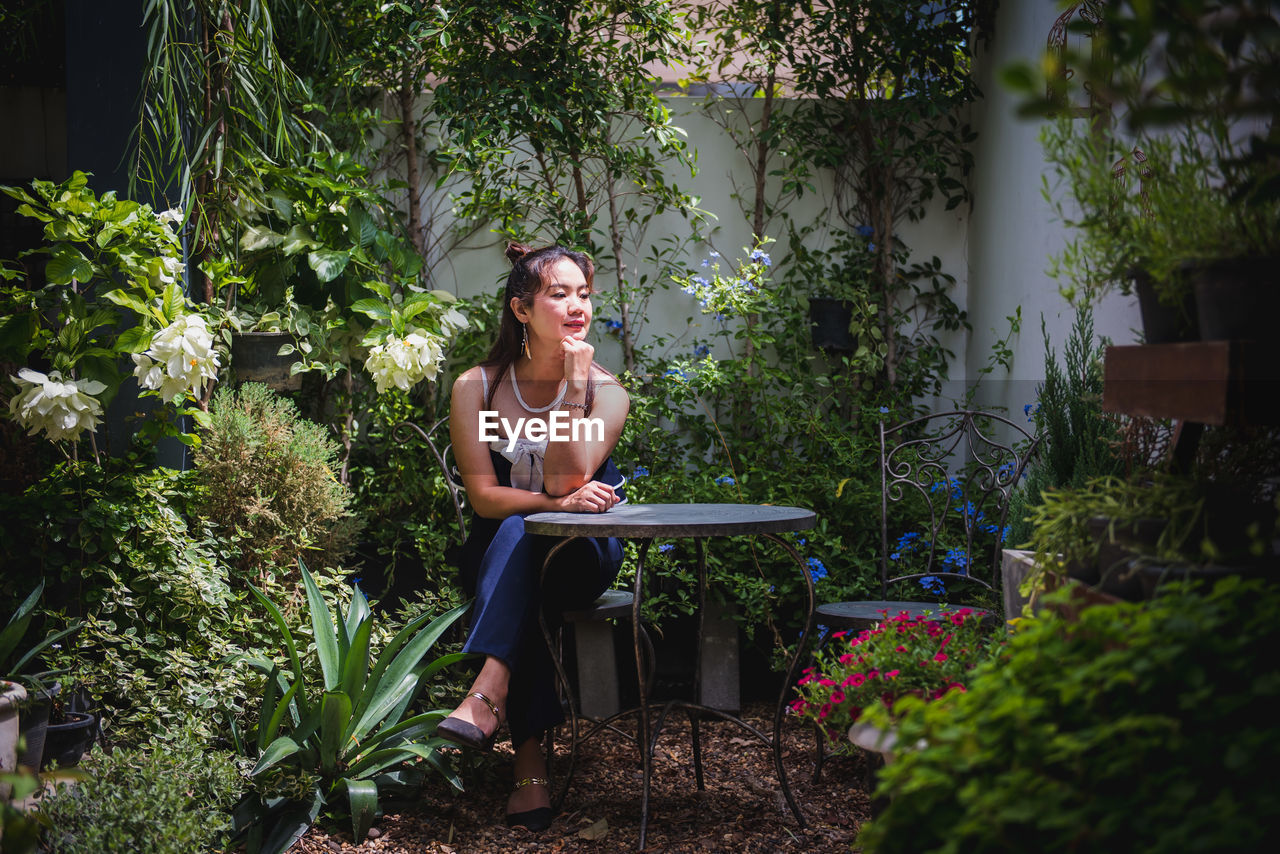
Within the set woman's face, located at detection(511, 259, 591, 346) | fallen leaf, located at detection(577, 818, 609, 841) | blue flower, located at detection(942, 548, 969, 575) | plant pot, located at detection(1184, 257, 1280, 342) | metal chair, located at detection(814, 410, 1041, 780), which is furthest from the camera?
blue flower, located at detection(942, 548, 969, 575)

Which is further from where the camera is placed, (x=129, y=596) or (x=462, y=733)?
(x=129, y=596)

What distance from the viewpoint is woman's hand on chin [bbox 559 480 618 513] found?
95.7 inches

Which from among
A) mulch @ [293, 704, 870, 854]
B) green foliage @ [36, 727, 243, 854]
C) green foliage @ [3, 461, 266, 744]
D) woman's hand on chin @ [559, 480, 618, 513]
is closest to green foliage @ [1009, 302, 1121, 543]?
mulch @ [293, 704, 870, 854]

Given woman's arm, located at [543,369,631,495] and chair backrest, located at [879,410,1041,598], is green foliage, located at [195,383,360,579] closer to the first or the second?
woman's arm, located at [543,369,631,495]

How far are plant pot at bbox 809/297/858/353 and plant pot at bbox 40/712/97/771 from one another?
2.98m

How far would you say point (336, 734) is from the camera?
7.59ft

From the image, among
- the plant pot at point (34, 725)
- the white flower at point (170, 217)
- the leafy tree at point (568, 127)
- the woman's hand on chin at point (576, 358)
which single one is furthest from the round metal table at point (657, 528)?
the leafy tree at point (568, 127)

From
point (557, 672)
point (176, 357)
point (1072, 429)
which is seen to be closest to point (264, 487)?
point (176, 357)

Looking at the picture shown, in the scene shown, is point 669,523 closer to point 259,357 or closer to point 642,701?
point 642,701

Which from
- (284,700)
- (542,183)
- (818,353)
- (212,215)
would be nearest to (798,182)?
(818,353)

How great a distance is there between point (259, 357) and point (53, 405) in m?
0.83

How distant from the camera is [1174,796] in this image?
0.97 meters

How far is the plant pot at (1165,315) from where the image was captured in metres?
1.35

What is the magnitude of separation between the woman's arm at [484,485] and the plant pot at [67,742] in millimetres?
1093
